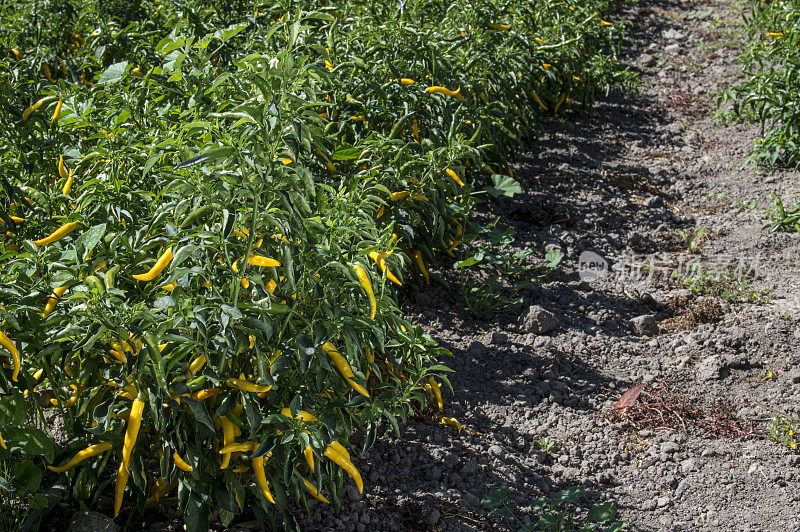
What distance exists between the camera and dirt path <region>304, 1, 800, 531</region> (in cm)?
279

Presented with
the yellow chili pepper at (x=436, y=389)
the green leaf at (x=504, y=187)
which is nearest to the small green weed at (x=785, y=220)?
the green leaf at (x=504, y=187)

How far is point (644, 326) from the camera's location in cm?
375

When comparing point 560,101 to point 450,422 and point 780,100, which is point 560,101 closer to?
point 780,100

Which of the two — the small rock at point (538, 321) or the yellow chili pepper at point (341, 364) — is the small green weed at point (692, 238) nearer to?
the small rock at point (538, 321)

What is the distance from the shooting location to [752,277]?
13.4 ft

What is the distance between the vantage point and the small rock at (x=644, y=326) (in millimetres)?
3746

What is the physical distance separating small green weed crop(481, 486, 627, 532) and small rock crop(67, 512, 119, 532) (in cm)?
119

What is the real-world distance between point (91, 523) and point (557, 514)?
1.54 m

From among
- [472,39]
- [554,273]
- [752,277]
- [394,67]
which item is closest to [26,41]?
[394,67]

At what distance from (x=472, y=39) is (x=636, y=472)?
257 cm

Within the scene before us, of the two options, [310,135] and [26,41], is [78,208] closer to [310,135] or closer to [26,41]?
[310,135]

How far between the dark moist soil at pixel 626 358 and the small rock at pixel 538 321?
1 centimetres

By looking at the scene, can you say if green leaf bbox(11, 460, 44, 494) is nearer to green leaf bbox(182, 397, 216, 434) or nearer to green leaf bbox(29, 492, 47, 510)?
green leaf bbox(29, 492, 47, 510)
